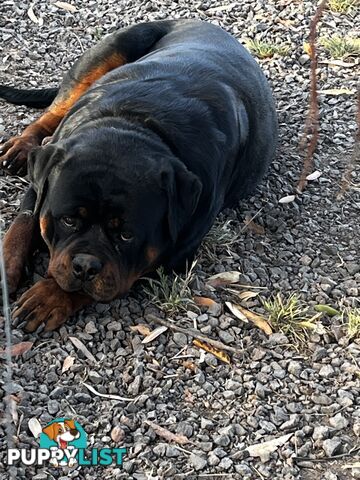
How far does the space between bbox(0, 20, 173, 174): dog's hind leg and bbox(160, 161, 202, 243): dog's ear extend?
119cm

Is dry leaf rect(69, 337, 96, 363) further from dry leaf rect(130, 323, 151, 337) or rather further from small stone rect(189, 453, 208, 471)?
small stone rect(189, 453, 208, 471)

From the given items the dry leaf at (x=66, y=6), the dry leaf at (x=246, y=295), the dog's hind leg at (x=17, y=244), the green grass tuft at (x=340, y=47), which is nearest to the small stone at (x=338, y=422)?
the dry leaf at (x=246, y=295)

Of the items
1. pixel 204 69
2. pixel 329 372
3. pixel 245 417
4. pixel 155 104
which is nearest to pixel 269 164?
pixel 204 69

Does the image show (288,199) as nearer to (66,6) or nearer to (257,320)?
(257,320)

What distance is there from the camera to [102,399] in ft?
10.7

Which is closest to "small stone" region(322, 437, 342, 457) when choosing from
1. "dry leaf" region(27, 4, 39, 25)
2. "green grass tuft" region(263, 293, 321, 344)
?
"green grass tuft" region(263, 293, 321, 344)

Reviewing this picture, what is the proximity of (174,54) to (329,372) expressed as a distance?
75.4 inches

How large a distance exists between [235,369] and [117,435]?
64cm

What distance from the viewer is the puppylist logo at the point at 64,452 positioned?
116 inches

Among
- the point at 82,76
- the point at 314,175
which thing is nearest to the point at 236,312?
the point at 314,175

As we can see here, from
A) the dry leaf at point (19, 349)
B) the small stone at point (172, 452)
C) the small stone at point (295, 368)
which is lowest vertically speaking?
the small stone at point (295, 368)

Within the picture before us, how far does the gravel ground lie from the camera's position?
3072 millimetres

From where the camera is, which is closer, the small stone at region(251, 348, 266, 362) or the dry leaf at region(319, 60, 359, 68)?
the small stone at region(251, 348, 266, 362)

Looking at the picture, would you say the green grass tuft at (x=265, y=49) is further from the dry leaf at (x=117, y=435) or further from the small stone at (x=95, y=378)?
the dry leaf at (x=117, y=435)
